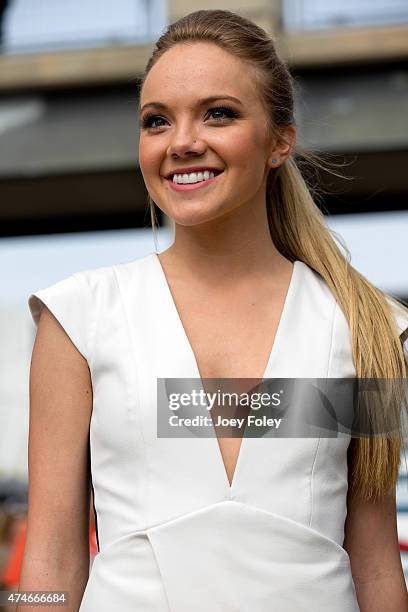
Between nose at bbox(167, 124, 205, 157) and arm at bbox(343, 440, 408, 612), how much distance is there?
0.68 meters

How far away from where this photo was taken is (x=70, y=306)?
1.98 m

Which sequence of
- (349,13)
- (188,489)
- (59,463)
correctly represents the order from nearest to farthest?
(188,489)
(59,463)
(349,13)

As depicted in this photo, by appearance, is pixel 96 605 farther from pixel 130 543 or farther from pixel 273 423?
pixel 273 423

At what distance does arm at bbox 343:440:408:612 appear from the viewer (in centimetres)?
205

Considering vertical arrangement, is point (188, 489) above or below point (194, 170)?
below

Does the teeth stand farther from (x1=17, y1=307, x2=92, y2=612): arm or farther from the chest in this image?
(x1=17, y1=307, x2=92, y2=612): arm

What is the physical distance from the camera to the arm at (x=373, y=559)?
2053 mm

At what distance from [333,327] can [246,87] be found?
450 millimetres

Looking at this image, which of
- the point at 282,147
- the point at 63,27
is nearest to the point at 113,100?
the point at 63,27

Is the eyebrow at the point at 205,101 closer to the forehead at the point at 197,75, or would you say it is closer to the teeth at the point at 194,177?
the forehead at the point at 197,75

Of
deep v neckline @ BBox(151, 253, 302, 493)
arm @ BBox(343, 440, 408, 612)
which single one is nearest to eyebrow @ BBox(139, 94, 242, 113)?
deep v neckline @ BBox(151, 253, 302, 493)

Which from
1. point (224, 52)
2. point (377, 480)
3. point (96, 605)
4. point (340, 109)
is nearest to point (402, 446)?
point (377, 480)

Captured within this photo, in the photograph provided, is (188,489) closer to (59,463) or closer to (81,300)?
(59,463)

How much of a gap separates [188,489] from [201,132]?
60 centimetres
